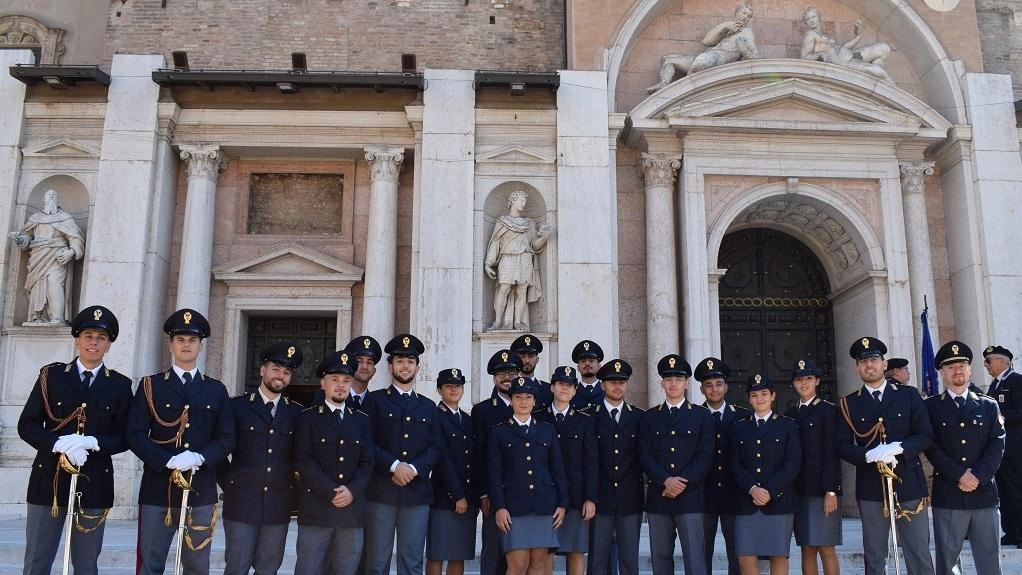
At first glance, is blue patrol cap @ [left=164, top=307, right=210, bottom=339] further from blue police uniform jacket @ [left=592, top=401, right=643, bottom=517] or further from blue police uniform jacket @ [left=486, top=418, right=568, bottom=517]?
blue police uniform jacket @ [left=592, top=401, right=643, bottom=517]

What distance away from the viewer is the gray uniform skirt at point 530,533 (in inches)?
272

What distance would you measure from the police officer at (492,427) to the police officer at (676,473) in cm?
123

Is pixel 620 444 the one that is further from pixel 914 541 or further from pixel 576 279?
pixel 576 279

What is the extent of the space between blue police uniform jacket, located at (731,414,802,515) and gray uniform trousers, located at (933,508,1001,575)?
1237mm

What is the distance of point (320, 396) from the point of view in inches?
278

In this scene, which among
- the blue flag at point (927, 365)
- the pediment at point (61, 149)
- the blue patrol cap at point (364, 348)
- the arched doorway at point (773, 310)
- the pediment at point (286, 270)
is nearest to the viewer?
the blue patrol cap at point (364, 348)

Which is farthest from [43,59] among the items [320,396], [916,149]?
[916,149]

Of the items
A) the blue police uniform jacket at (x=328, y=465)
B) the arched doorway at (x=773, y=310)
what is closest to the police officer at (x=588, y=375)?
the blue police uniform jacket at (x=328, y=465)

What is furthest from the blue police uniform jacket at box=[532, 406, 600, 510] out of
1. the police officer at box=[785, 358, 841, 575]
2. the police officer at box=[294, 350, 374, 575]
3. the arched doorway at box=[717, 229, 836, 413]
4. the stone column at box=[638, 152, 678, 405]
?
the arched doorway at box=[717, 229, 836, 413]


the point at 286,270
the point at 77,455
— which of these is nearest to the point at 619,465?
the point at 77,455

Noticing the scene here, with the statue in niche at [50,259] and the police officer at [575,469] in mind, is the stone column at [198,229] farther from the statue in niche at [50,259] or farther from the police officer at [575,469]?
the police officer at [575,469]

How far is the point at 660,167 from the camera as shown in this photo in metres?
14.1

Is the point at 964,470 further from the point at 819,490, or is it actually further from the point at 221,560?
the point at 221,560

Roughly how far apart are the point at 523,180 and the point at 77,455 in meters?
8.72
